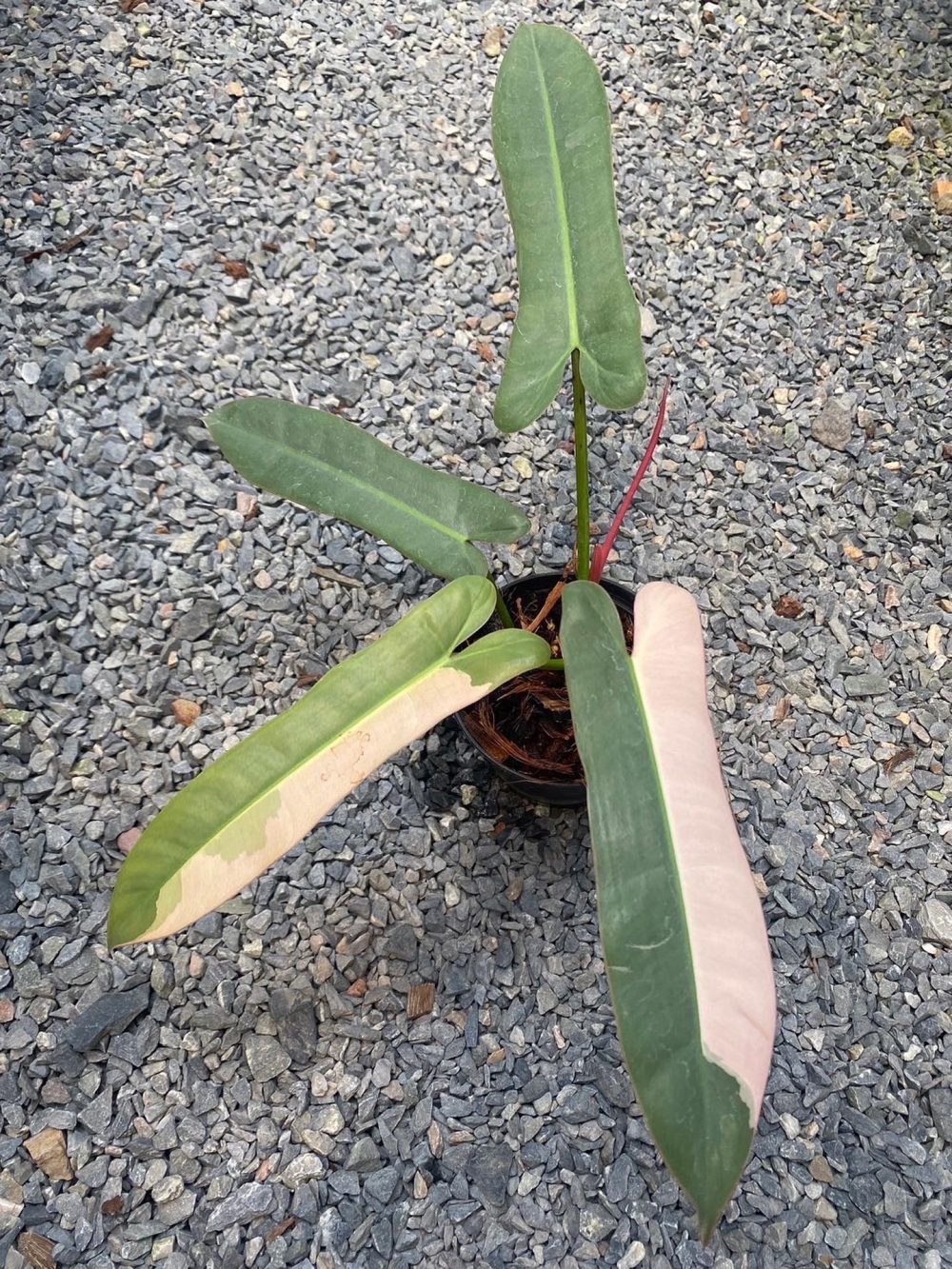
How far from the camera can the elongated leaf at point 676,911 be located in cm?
59

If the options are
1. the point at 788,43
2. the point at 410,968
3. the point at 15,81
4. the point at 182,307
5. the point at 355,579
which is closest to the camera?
the point at 410,968

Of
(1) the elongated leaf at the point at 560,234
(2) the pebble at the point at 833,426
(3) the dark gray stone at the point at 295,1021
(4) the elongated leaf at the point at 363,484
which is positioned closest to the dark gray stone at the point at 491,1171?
(3) the dark gray stone at the point at 295,1021

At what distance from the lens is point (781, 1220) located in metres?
0.99

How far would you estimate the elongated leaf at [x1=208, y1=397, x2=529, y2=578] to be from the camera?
96 cm

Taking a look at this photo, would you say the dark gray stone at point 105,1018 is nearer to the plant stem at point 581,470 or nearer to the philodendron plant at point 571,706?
the philodendron plant at point 571,706

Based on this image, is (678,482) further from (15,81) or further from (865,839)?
(15,81)

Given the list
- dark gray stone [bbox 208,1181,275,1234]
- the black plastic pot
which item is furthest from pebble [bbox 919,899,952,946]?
dark gray stone [bbox 208,1181,275,1234]

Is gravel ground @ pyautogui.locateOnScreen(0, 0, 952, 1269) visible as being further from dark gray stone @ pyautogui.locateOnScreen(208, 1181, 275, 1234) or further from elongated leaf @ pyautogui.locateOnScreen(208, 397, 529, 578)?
elongated leaf @ pyautogui.locateOnScreen(208, 397, 529, 578)

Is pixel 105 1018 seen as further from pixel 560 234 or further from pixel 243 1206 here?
pixel 560 234

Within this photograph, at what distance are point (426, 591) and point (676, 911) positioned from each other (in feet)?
2.46

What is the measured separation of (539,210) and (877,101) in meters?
1.22

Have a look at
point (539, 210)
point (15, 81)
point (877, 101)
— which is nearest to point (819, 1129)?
point (539, 210)

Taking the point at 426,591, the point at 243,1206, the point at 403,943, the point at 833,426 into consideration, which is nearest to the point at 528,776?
the point at 403,943

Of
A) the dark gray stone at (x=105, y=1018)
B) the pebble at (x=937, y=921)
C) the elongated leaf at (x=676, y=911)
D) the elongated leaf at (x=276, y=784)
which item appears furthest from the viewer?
the pebble at (x=937, y=921)
